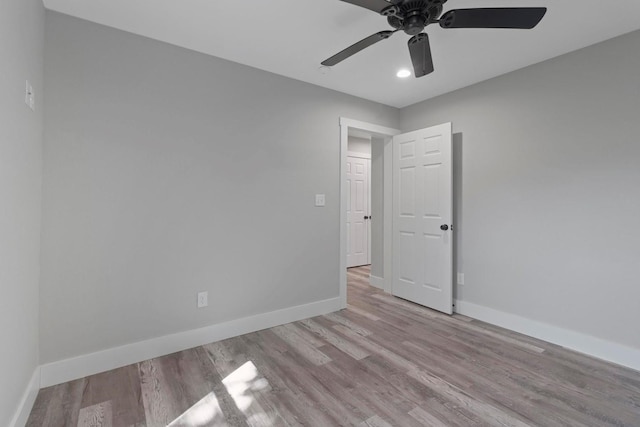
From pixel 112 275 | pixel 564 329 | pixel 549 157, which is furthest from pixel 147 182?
pixel 564 329

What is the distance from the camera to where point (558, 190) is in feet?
8.43

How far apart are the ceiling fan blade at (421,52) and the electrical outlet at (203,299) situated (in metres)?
2.37

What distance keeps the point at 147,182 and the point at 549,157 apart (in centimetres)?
334

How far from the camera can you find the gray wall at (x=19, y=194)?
4.36ft

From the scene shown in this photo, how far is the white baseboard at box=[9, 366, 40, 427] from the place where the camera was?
1.51 m

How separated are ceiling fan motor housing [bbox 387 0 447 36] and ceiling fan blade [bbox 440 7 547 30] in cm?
7

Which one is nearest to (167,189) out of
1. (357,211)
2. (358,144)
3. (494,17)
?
(494,17)

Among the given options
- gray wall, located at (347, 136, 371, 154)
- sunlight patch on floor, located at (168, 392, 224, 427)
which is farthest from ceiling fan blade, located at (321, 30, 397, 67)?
gray wall, located at (347, 136, 371, 154)

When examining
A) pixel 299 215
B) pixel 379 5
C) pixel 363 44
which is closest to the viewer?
pixel 379 5

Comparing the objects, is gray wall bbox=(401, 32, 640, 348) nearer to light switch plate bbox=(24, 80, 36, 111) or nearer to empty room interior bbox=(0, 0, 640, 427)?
empty room interior bbox=(0, 0, 640, 427)

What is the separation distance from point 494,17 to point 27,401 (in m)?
3.22

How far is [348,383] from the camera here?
6.48 ft

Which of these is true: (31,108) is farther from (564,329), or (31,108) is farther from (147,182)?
(564,329)

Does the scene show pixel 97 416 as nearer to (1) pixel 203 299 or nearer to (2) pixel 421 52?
(1) pixel 203 299
